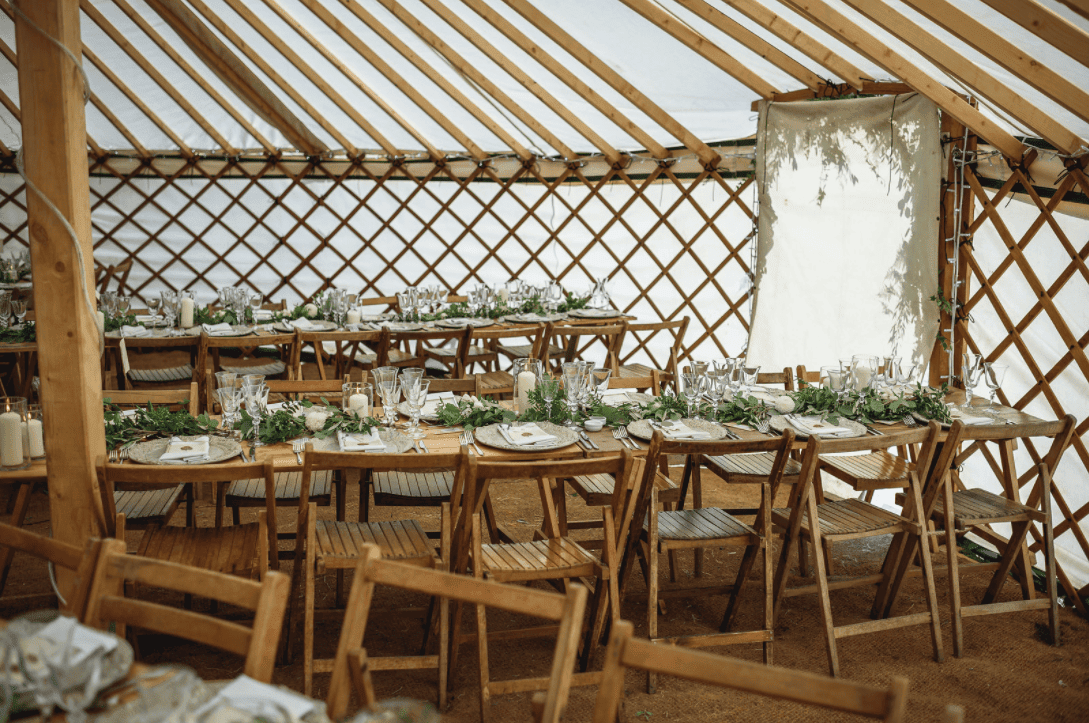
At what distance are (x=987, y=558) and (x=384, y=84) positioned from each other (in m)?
4.39

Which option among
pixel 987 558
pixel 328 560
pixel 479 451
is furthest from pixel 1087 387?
pixel 328 560

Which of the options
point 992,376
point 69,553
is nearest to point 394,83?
point 992,376

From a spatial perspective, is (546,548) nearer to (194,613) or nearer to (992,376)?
(194,613)

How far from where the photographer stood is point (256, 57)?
17.6 ft

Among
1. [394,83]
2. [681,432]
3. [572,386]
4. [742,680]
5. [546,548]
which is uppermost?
[394,83]

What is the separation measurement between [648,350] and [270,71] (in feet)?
9.81

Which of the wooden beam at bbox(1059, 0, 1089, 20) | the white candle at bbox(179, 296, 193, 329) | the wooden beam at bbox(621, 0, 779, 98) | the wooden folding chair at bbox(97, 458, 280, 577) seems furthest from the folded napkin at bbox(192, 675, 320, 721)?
the white candle at bbox(179, 296, 193, 329)

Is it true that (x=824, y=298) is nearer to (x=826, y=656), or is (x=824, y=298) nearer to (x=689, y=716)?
(x=826, y=656)

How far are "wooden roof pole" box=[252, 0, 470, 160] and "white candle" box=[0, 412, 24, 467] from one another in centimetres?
326

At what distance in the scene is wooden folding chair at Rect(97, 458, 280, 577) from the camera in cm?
194

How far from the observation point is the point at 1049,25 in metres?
2.16

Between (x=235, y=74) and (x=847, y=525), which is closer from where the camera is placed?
(x=847, y=525)

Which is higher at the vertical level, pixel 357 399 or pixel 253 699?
pixel 357 399

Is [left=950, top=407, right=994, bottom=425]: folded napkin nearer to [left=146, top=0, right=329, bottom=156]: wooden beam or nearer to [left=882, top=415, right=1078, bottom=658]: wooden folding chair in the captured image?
[left=882, top=415, right=1078, bottom=658]: wooden folding chair
